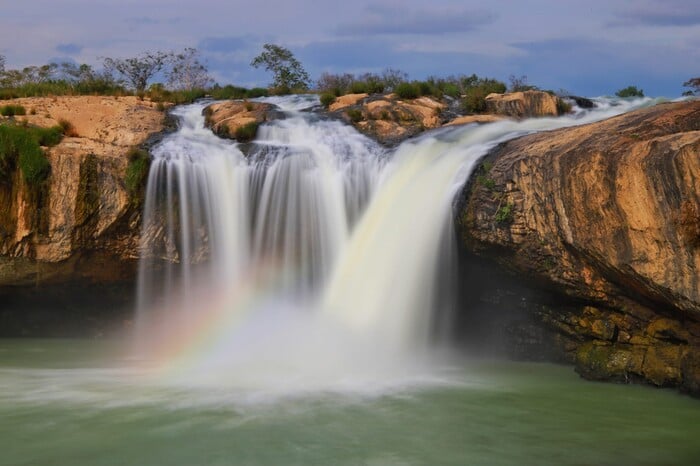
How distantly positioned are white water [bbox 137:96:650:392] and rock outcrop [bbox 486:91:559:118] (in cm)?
311

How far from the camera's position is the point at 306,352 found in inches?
531

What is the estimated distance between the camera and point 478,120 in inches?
744

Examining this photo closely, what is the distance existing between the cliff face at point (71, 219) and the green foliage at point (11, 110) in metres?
2.81

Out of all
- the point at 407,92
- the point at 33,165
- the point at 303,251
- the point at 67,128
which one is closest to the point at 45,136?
the point at 33,165

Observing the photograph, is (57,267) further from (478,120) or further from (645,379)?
(645,379)

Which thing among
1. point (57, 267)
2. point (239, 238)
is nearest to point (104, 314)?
point (57, 267)

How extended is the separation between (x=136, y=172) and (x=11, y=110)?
4709 mm

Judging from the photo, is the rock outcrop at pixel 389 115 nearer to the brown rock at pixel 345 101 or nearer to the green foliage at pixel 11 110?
the brown rock at pixel 345 101

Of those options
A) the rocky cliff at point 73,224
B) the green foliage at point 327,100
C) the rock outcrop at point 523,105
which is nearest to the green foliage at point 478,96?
the rock outcrop at point 523,105

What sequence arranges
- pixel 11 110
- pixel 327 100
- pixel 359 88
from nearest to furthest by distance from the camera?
pixel 11 110 → pixel 327 100 → pixel 359 88

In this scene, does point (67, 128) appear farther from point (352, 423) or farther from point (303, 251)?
point (352, 423)

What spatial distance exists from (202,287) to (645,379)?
8983mm

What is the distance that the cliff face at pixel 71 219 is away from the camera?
50.1 ft

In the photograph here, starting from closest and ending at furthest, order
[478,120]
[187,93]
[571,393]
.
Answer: [571,393]
[478,120]
[187,93]
